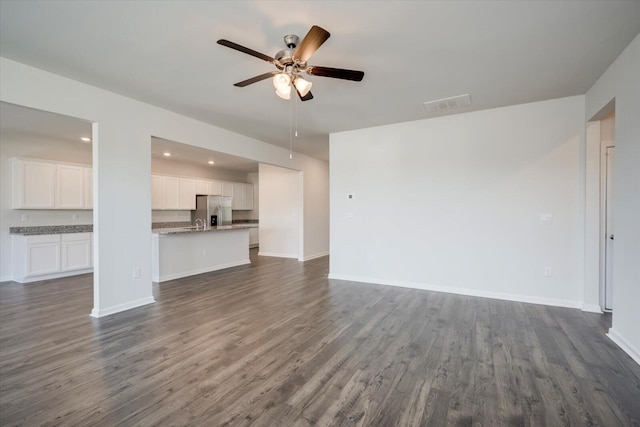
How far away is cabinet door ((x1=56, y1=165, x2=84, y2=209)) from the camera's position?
554 cm

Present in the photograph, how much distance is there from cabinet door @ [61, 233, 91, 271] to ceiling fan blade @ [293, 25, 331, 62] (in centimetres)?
590

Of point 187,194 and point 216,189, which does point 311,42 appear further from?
point 216,189

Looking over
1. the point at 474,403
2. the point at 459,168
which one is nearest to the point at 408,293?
the point at 459,168

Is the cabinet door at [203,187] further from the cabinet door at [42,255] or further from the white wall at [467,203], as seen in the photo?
the white wall at [467,203]

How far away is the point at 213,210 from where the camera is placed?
803 centimetres

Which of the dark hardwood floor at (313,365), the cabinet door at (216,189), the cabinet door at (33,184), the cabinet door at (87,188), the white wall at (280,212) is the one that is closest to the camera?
the dark hardwood floor at (313,365)

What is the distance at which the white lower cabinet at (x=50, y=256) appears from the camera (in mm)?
4992

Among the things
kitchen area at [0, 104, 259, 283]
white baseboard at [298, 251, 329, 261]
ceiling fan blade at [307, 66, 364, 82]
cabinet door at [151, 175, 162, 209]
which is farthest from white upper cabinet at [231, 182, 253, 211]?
ceiling fan blade at [307, 66, 364, 82]

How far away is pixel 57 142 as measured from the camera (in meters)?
5.38

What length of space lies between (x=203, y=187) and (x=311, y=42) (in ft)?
22.6

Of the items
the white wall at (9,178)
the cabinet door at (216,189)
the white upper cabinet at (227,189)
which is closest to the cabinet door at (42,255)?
the white wall at (9,178)

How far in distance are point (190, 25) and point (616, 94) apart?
3.91 m

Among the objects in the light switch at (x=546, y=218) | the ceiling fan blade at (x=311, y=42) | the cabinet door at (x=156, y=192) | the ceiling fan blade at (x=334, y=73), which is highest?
the ceiling fan blade at (x=311, y=42)

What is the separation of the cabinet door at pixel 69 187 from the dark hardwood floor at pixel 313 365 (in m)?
2.51
